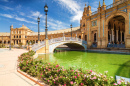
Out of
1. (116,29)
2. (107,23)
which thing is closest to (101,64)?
(107,23)

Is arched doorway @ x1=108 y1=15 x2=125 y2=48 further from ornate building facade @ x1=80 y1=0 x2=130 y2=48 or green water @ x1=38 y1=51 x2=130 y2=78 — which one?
green water @ x1=38 y1=51 x2=130 y2=78

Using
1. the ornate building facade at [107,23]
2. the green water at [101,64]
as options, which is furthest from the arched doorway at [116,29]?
the green water at [101,64]

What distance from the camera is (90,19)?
24953mm

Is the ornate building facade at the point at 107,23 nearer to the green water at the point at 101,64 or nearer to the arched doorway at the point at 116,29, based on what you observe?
the arched doorway at the point at 116,29

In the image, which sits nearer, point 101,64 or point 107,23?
point 101,64

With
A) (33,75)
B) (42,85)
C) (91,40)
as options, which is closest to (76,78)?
(42,85)

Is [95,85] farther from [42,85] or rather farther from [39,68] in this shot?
[39,68]

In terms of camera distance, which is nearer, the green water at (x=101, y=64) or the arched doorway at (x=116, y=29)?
the green water at (x=101, y=64)

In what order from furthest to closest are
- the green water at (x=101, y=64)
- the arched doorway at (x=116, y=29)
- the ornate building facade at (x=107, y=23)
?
the arched doorway at (x=116, y=29), the ornate building facade at (x=107, y=23), the green water at (x=101, y=64)

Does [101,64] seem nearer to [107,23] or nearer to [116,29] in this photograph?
[107,23]

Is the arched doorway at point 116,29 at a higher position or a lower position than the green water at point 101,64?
higher

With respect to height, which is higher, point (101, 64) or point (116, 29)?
point (116, 29)

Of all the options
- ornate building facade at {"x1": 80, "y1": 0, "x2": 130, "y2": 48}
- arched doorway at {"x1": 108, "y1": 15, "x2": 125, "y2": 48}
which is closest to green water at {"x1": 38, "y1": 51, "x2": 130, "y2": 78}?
ornate building facade at {"x1": 80, "y1": 0, "x2": 130, "y2": 48}

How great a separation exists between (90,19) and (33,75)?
25.0 m
